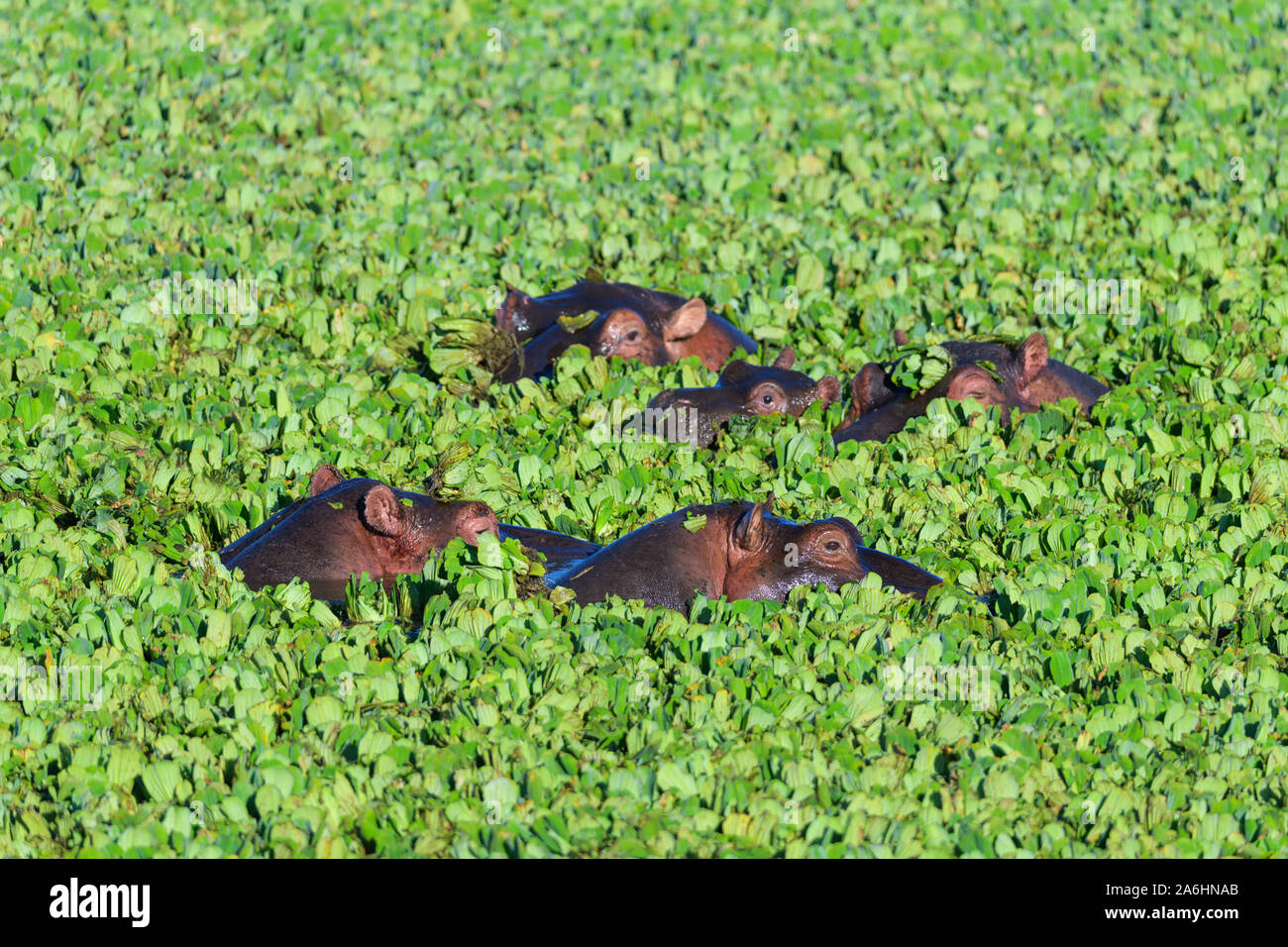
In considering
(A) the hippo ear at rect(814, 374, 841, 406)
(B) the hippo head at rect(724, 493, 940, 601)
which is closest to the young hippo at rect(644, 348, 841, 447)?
(A) the hippo ear at rect(814, 374, 841, 406)

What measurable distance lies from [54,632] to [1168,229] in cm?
920

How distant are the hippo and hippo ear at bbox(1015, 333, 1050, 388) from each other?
80.2 inches

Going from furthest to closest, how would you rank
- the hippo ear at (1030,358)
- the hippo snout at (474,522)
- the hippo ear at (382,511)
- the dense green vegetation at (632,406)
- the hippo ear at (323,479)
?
the hippo ear at (1030,358) < the hippo ear at (323,479) < the hippo snout at (474,522) < the hippo ear at (382,511) < the dense green vegetation at (632,406)

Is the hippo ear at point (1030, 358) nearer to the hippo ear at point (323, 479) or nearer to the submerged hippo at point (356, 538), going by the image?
the submerged hippo at point (356, 538)

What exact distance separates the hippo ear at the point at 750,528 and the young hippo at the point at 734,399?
2419mm

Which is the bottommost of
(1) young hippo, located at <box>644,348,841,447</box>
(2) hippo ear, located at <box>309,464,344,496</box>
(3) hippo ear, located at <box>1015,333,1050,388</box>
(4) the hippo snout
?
(4) the hippo snout

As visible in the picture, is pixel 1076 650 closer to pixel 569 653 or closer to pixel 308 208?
pixel 569 653

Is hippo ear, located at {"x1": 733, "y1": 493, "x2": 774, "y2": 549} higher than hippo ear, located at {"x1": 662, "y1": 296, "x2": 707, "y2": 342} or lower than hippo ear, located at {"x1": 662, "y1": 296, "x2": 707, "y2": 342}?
lower

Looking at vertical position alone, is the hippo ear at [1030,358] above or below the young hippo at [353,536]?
above

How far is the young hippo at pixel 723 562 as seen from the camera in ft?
24.1

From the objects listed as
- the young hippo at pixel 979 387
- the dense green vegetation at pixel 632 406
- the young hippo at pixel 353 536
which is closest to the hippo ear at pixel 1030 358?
the young hippo at pixel 979 387

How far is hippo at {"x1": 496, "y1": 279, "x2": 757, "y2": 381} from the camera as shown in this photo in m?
11.1

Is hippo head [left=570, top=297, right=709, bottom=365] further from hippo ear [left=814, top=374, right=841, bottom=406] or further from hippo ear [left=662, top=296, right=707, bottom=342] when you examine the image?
hippo ear [left=814, top=374, right=841, bottom=406]
